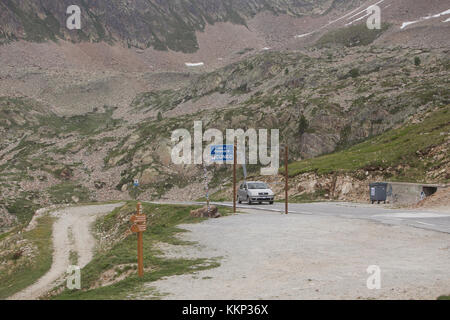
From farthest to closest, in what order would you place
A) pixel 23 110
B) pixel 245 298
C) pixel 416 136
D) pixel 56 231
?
pixel 23 110 → pixel 416 136 → pixel 56 231 → pixel 245 298

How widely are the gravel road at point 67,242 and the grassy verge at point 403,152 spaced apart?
26017mm

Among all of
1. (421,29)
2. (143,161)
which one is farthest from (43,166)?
(421,29)

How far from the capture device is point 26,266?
32.2 m

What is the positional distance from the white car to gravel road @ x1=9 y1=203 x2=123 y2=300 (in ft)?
47.5

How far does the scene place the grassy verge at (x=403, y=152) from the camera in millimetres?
45156

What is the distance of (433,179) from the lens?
41000mm

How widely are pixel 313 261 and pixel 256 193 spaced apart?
87.4 feet

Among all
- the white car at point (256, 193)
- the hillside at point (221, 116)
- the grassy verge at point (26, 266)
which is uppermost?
the hillside at point (221, 116)

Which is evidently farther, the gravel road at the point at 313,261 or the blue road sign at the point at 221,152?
the blue road sign at the point at 221,152

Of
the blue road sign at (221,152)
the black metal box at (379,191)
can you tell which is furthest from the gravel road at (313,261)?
the black metal box at (379,191)

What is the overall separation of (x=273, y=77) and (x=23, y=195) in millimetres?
78852

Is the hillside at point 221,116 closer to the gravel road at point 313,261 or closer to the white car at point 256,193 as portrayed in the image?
the white car at point 256,193

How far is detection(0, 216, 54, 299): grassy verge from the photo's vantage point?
88.3ft
